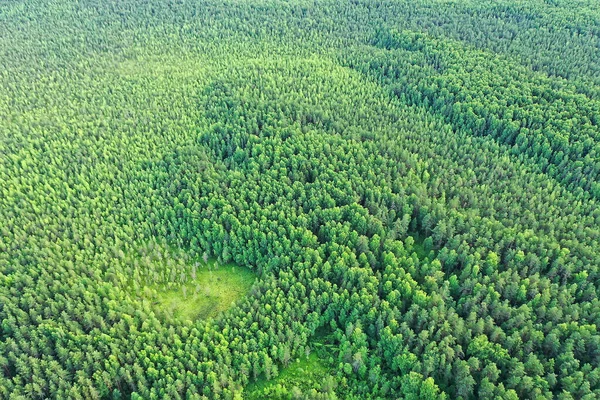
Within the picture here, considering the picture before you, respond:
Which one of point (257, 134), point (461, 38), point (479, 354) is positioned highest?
point (461, 38)

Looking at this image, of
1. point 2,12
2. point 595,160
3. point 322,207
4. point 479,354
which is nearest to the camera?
point 479,354

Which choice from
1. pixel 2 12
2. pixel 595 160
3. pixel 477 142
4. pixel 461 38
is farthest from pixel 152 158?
pixel 2 12

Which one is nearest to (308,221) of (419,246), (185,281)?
(419,246)

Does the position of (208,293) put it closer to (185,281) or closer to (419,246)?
(185,281)

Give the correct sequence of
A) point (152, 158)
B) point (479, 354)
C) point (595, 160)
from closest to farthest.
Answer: point (479, 354) → point (595, 160) → point (152, 158)

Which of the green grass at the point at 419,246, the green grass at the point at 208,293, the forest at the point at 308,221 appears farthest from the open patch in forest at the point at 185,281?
the green grass at the point at 419,246

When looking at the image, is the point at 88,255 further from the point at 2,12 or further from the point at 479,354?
the point at 2,12
